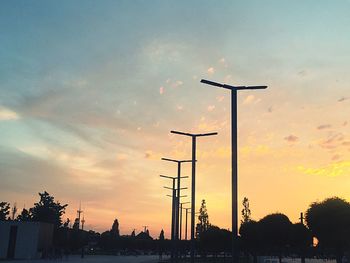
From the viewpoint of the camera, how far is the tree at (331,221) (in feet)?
169

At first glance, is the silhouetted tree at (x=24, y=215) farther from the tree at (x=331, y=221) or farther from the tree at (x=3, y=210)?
the tree at (x=331, y=221)

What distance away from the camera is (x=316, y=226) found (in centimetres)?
5316

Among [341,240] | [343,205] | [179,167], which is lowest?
[341,240]

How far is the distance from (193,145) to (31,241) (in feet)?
209

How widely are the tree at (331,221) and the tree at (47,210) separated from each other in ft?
490

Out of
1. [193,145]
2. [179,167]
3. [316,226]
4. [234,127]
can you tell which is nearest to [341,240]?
[316,226]

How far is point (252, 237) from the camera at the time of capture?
73.6 metres

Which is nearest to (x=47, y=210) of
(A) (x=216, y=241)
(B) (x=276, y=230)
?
(A) (x=216, y=241)

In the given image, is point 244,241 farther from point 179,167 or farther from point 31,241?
point 31,241

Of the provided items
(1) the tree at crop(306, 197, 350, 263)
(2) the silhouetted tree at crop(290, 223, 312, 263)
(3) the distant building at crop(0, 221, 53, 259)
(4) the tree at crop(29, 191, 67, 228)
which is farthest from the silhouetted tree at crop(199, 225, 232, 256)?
(4) the tree at crop(29, 191, 67, 228)

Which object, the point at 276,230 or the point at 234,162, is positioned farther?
the point at 276,230

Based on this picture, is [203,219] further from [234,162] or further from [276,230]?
[234,162]

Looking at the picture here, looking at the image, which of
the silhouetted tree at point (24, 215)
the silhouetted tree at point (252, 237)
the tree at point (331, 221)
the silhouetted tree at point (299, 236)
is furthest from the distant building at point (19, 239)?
the silhouetted tree at point (24, 215)

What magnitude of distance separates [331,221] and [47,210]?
509 feet
